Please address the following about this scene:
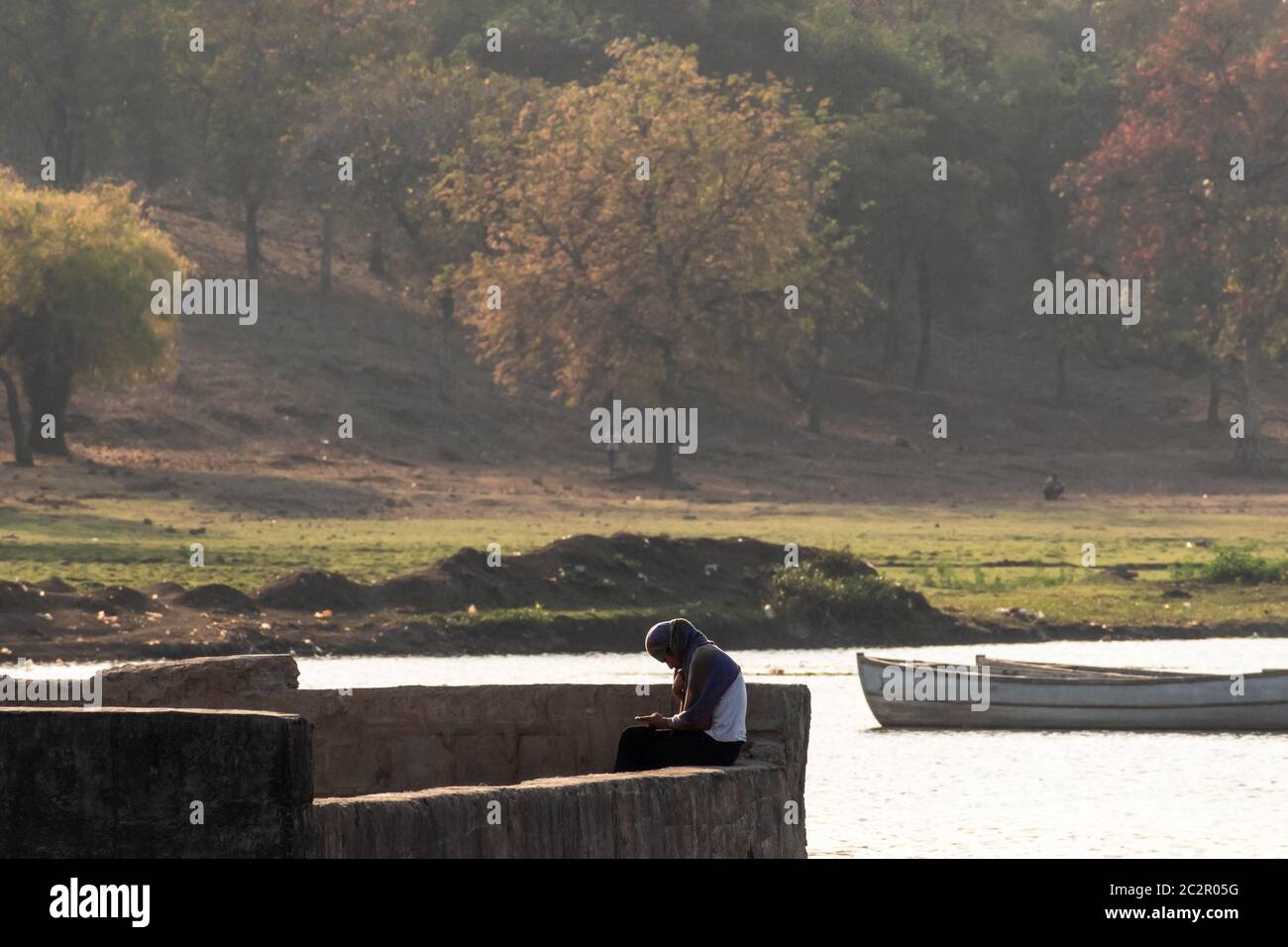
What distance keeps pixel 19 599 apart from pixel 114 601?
57.2 inches

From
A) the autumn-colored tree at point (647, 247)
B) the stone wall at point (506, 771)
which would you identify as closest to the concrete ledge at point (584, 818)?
the stone wall at point (506, 771)

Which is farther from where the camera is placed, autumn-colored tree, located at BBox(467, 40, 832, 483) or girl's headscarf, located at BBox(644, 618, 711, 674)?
autumn-colored tree, located at BBox(467, 40, 832, 483)

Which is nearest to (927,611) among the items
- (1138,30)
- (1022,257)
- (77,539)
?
(77,539)

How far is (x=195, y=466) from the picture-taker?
59.6 meters

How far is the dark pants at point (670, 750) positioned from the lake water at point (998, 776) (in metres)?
9.11

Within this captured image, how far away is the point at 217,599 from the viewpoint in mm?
40125

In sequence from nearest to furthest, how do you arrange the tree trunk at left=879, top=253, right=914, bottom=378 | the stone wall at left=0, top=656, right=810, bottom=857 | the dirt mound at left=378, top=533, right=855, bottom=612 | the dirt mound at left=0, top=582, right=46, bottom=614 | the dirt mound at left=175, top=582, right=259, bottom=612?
the stone wall at left=0, top=656, right=810, bottom=857 < the dirt mound at left=0, top=582, right=46, bottom=614 < the dirt mound at left=175, top=582, right=259, bottom=612 < the dirt mound at left=378, top=533, right=855, bottom=612 < the tree trunk at left=879, top=253, right=914, bottom=378

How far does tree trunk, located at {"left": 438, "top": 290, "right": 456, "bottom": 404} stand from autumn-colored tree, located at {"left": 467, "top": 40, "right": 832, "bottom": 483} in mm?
2312

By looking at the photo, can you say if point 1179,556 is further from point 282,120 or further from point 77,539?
point 282,120

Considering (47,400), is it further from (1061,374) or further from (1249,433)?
(1061,374)

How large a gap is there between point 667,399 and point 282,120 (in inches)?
613

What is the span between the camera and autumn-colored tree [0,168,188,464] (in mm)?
57938

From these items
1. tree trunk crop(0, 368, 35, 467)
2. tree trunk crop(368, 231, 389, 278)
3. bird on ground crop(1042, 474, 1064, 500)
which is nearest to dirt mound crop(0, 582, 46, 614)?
tree trunk crop(0, 368, 35, 467)

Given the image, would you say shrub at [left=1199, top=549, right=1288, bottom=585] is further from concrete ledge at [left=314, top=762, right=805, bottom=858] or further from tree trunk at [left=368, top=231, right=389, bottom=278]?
tree trunk at [left=368, top=231, right=389, bottom=278]
